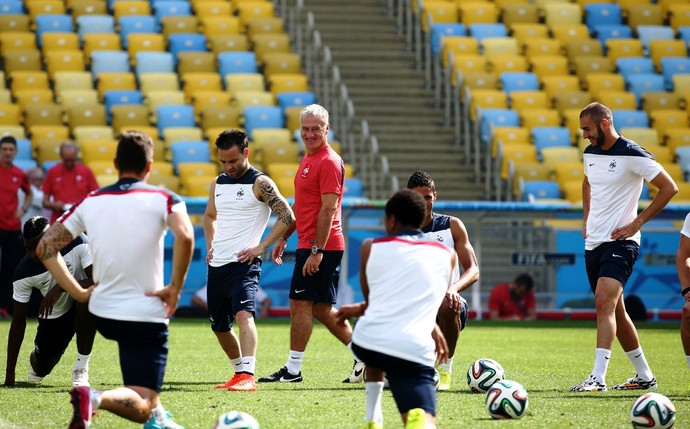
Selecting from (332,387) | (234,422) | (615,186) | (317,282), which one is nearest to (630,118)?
(615,186)

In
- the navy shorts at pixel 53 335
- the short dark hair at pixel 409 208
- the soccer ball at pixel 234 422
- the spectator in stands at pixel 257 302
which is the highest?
the short dark hair at pixel 409 208

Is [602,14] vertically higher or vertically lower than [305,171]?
higher

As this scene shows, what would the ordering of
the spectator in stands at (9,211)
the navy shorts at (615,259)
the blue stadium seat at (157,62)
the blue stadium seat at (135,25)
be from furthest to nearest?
1. the blue stadium seat at (135,25)
2. the blue stadium seat at (157,62)
3. the spectator in stands at (9,211)
4. the navy shorts at (615,259)

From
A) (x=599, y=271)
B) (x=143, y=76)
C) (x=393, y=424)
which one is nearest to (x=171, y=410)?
(x=393, y=424)

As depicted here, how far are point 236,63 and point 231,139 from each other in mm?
14380

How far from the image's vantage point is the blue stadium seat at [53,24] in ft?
77.0

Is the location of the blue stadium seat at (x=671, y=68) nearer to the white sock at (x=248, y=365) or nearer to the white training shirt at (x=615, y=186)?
the white training shirt at (x=615, y=186)

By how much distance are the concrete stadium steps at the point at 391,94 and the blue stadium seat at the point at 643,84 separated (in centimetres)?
397

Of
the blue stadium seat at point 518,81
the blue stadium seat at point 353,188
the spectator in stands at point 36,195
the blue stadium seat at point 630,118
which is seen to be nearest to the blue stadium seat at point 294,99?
the blue stadium seat at point 353,188

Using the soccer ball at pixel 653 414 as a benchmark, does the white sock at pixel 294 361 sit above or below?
below

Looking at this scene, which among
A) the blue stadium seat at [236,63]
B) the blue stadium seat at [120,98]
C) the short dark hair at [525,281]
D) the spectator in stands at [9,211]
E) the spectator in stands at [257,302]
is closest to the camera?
the spectator in stands at [9,211]

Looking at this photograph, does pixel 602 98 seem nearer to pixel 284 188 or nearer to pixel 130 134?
pixel 284 188

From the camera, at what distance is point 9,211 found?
1664 centimetres

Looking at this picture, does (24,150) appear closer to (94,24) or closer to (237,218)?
(94,24)
